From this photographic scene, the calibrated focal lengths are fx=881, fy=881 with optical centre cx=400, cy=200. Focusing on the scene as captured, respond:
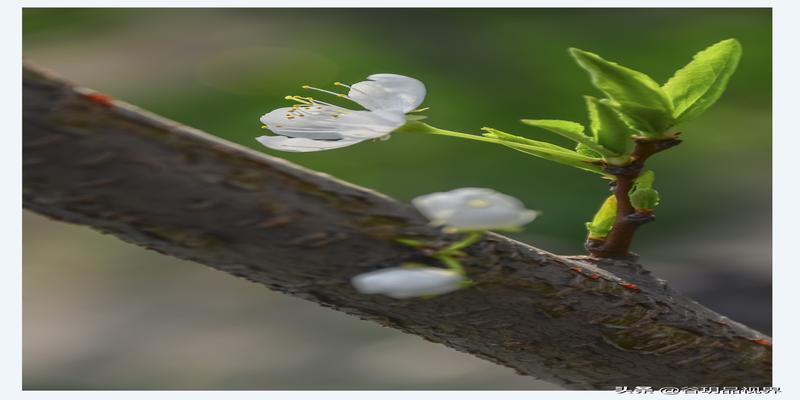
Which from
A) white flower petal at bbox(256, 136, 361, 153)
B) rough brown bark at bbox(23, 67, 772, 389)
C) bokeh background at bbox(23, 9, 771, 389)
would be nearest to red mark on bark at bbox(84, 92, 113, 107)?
rough brown bark at bbox(23, 67, 772, 389)

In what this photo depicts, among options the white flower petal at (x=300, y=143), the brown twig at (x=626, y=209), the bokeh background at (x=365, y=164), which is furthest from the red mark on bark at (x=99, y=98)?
the bokeh background at (x=365, y=164)

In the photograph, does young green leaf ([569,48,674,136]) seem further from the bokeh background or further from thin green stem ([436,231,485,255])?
the bokeh background

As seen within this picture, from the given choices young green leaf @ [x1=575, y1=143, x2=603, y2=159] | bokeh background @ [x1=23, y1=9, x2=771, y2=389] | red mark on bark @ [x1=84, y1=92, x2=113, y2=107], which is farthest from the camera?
bokeh background @ [x1=23, y1=9, x2=771, y2=389]

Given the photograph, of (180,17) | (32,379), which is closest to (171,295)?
(32,379)

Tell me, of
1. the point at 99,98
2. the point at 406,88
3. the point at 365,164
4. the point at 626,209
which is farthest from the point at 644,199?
the point at 365,164

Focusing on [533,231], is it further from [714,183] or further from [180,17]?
[180,17]

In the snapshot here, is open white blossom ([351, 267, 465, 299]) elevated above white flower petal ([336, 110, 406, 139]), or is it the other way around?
white flower petal ([336, 110, 406, 139])
